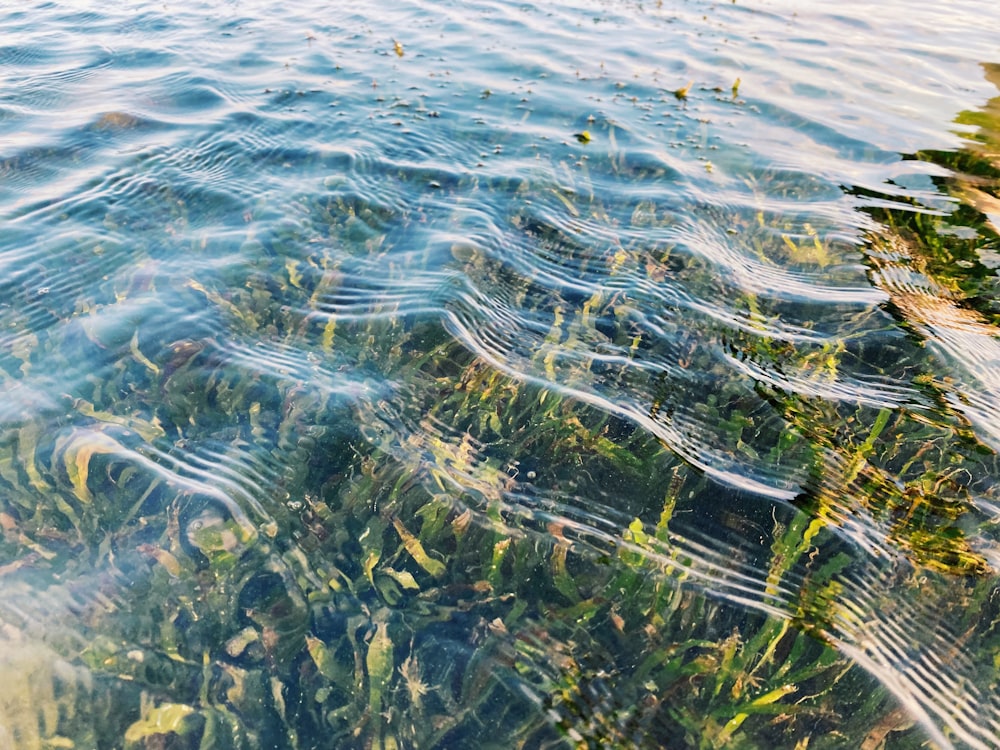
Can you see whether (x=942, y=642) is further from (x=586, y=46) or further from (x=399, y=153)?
(x=586, y=46)

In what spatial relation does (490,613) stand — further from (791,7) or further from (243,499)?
(791,7)

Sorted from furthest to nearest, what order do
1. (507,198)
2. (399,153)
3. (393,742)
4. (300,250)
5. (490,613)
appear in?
(399,153) < (507,198) < (300,250) < (490,613) < (393,742)

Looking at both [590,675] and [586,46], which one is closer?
[590,675]

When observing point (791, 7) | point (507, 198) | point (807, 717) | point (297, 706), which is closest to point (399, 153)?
point (507, 198)

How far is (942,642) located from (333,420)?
8.33 ft

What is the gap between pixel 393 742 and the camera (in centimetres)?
187

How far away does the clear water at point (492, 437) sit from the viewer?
Result: 6.43 feet

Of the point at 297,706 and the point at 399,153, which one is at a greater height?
the point at 399,153

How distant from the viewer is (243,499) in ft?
7.98

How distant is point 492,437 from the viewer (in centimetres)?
270

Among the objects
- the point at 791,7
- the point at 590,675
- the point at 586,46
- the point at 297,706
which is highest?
the point at 791,7

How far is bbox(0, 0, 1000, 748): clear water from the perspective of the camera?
1959mm

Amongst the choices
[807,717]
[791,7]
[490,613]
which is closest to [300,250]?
[490,613]

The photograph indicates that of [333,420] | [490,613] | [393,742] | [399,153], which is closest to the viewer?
[393,742]
